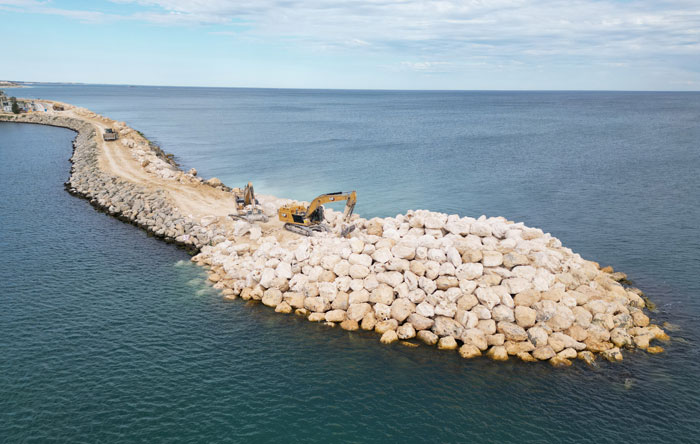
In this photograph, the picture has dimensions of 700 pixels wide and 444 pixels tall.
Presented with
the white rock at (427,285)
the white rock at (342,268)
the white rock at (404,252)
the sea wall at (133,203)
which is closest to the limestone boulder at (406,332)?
the white rock at (427,285)

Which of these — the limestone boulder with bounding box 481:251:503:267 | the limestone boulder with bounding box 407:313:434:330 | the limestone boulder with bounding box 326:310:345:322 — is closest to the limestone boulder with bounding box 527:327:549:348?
the limestone boulder with bounding box 481:251:503:267

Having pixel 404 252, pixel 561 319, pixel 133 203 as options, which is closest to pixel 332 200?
pixel 404 252

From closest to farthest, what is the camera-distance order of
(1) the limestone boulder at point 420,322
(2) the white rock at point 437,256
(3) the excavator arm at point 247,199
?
(1) the limestone boulder at point 420,322 → (2) the white rock at point 437,256 → (3) the excavator arm at point 247,199

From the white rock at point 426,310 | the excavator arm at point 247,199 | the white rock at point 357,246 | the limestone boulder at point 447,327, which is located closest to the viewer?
the limestone boulder at point 447,327

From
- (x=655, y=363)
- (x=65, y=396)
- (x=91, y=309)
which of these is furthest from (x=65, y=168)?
(x=655, y=363)

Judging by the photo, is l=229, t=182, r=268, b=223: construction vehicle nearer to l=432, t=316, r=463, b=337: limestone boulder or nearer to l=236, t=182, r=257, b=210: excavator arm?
l=236, t=182, r=257, b=210: excavator arm

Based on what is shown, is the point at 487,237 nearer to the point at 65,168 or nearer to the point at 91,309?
the point at 91,309

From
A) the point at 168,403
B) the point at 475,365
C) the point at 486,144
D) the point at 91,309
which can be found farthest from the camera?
the point at 486,144

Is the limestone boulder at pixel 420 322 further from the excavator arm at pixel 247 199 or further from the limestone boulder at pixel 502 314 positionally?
the excavator arm at pixel 247 199

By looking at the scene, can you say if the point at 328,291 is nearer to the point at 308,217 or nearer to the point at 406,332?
the point at 406,332
